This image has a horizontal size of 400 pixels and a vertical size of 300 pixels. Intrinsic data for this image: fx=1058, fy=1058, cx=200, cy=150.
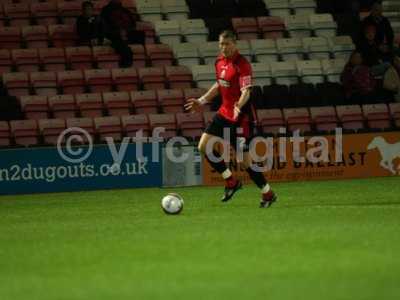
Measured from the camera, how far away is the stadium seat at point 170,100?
66.3ft

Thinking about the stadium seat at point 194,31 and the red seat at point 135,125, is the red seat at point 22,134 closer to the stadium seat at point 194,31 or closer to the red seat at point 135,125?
the red seat at point 135,125

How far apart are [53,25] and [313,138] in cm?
570

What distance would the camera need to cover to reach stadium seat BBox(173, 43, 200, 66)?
71.3 feet

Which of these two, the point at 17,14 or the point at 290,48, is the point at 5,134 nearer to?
the point at 17,14

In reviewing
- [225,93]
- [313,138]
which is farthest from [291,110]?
[225,93]

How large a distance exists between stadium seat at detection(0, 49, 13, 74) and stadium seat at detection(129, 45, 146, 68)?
8.20 feet

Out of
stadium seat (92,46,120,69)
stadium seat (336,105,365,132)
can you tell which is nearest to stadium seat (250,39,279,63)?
stadium seat (336,105,365,132)

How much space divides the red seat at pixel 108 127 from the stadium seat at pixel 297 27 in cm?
543

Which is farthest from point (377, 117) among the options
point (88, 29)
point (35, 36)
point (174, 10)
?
point (35, 36)

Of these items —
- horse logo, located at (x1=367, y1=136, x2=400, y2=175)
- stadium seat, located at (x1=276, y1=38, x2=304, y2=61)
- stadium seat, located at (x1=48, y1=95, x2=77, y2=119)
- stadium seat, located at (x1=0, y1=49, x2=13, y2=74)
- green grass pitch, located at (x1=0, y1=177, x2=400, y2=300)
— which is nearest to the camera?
green grass pitch, located at (x1=0, y1=177, x2=400, y2=300)

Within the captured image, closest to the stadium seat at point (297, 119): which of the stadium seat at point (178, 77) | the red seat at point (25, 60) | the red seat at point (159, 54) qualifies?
the stadium seat at point (178, 77)

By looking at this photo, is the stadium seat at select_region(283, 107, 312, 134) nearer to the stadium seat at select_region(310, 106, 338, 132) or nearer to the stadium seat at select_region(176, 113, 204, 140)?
the stadium seat at select_region(310, 106, 338, 132)

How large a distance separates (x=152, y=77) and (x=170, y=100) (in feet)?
2.43

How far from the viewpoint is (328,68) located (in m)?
22.2
